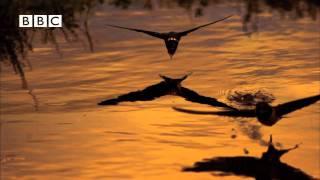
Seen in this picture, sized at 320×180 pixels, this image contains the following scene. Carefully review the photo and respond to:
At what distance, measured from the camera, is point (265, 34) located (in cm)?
657

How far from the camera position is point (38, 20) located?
4.27 m

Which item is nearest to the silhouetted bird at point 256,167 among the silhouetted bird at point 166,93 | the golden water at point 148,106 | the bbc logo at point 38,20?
the golden water at point 148,106

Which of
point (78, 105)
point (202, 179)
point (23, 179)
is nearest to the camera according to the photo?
point (202, 179)

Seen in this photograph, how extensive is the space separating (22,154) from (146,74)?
191 centimetres

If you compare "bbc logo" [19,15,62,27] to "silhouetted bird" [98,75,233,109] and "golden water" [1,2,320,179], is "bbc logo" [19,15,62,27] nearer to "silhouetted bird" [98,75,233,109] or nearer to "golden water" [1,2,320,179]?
"golden water" [1,2,320,179]

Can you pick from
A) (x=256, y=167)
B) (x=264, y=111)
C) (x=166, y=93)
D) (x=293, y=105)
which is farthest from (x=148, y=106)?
(x=293, y=105)

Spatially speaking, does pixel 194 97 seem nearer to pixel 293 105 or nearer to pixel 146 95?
pixel 146 95

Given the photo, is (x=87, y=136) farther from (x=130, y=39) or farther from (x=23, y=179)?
(x=130, y=39)

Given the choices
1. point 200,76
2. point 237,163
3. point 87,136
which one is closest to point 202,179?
point 237,163

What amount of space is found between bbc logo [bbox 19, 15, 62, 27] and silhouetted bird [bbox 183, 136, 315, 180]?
1733mm

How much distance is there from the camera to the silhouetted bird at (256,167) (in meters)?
2.88

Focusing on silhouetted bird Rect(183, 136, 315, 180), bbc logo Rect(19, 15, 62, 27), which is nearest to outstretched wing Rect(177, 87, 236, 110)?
silhouetted bird Rect(183, 136, 315, 180)

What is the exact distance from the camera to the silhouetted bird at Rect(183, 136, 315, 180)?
2881mm

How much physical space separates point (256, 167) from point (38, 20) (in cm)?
213
